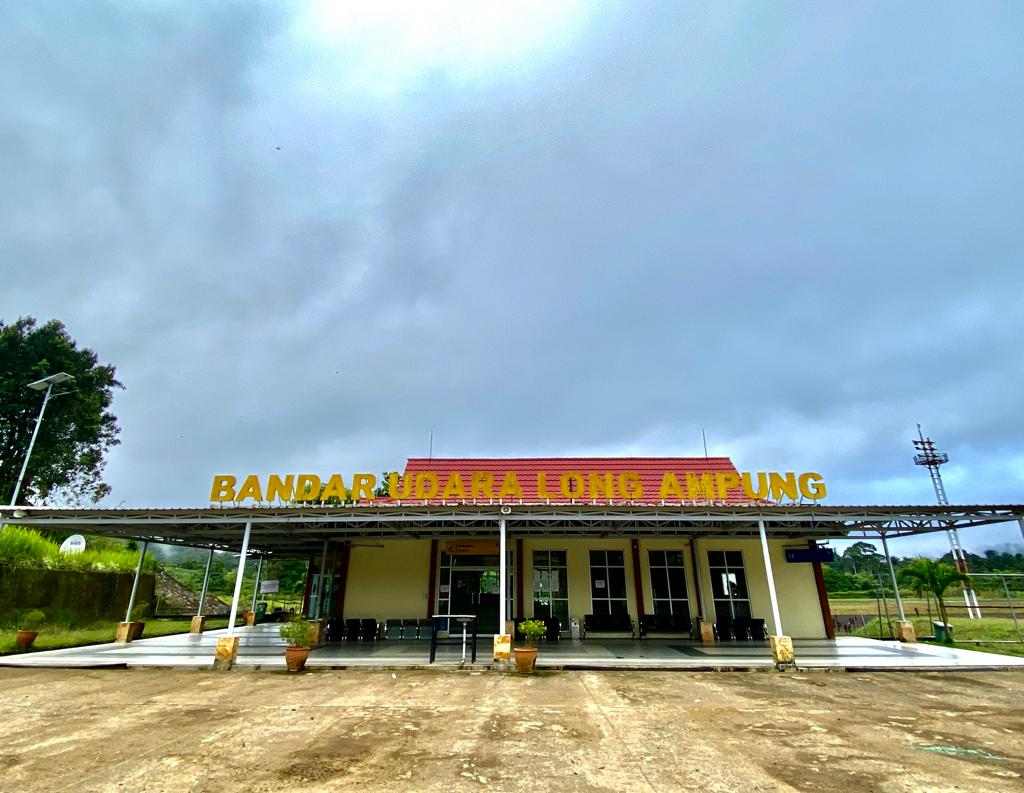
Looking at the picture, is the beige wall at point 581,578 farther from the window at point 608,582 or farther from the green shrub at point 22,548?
the green shrub at point 22,548

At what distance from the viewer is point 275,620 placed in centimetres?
2245

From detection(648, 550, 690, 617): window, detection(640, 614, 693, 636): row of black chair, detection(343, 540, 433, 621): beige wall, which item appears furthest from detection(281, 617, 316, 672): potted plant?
detection(648, 550, 690, 617): window


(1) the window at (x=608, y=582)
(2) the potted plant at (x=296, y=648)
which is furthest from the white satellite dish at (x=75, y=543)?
(1) the window at (x=608, y=582)

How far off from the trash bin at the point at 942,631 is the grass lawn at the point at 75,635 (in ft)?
77.1

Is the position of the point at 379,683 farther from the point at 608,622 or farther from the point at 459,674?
the point at 608,622

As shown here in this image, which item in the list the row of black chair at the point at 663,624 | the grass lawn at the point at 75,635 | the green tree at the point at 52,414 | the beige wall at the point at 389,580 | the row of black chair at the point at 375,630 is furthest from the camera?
the green tree at the point at 52,414

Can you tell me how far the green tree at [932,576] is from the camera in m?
14.6

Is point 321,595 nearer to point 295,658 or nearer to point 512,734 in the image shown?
point 295,658

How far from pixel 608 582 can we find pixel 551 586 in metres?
1.79

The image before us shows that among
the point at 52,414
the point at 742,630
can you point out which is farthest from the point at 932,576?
the point at 52,414

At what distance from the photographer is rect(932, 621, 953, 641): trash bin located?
1416 cm

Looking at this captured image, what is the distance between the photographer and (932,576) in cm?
1482

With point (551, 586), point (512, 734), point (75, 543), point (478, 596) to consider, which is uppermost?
point (75, 543)

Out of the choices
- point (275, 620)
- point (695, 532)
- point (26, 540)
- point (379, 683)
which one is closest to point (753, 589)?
point (695, 532)
